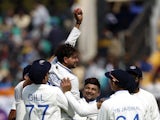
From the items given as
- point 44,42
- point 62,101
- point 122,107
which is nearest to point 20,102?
point 62,101

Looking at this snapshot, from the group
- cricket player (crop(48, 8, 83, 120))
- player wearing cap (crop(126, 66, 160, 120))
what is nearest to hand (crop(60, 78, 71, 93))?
cricket player (crop(48, 8, 83, 120))

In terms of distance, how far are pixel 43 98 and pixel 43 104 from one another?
75 millimetres

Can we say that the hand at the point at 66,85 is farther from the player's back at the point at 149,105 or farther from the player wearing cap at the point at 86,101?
the player's back at the point at 149,105

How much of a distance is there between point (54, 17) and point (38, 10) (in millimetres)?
692

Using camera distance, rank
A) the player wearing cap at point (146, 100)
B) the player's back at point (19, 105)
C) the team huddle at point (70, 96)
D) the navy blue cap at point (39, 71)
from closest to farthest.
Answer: the team huddle at point (70, 96)
the navy blue cap at point (39, 71)
the player's back at point (19, 105)
the player wearing cap at point (146, 100)

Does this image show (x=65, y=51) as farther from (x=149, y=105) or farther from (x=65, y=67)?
(x=149, y=105)

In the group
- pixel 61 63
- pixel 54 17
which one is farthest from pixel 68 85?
pixel 54 17

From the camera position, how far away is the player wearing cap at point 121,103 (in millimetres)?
11289

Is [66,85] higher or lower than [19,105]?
higher

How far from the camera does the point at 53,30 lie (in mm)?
25531

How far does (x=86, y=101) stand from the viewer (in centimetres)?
1229

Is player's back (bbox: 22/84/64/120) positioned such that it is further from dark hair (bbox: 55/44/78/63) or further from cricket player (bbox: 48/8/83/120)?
dark hair (bbox: 55/44/78/63)

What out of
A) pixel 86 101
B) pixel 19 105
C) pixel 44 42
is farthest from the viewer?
pixel 44 42

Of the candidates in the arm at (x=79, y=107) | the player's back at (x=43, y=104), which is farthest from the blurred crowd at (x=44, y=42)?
the player's back at (x=43, y=104)
